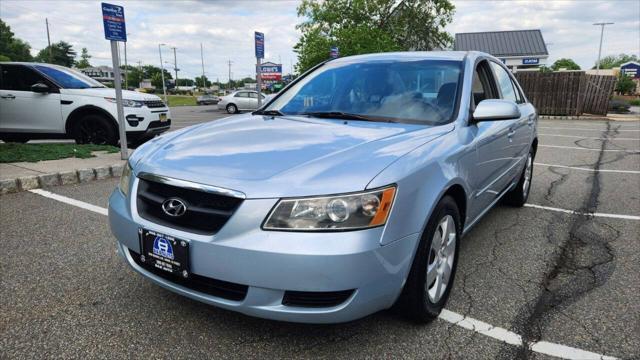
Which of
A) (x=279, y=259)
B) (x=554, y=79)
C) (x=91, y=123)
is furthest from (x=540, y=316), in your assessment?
(x=554, y=79)

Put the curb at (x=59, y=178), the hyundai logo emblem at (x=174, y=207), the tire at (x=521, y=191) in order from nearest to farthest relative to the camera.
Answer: the hyundai logo emblem at (x=174, y=207), the tire at (x=521, y=191), the curb at (x=59, y=178)

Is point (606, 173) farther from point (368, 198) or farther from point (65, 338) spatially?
point (65, 338)

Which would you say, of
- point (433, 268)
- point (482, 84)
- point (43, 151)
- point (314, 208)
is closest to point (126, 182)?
point (314, 208)

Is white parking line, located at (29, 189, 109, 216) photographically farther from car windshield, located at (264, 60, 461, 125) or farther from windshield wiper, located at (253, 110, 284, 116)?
car windshield, located at (264, 60, 461, 125)

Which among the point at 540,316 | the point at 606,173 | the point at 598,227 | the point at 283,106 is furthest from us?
the point at 606,173

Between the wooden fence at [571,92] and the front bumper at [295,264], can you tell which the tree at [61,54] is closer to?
the wooden fence at [571,92]

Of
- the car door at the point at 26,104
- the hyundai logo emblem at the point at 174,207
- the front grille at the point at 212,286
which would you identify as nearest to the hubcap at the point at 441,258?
the front grille at the point at 212,286

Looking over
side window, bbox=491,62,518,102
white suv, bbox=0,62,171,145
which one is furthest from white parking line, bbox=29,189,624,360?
white suv, bbox=0,62,171,145

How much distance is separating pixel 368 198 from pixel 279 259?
453 millimetres

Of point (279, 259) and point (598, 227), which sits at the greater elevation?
point (279, 259)

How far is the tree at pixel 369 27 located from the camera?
2503cm

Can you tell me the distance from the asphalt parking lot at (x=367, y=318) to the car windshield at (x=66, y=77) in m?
4.18

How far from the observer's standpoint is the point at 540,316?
8.43ft

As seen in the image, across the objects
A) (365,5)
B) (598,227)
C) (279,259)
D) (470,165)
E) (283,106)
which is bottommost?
(598,227)
